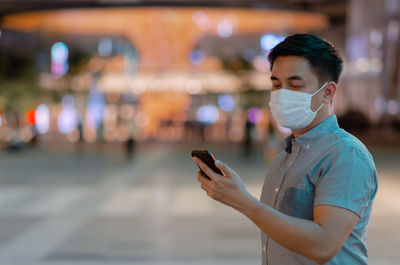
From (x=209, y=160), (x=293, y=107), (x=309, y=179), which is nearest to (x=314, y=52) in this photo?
(x=293, y=107)

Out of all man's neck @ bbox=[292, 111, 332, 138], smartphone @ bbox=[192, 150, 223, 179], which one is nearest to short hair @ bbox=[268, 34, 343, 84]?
man's neck @ bbox=[292, 111, 332, 138]

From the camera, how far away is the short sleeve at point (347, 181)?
7.63 ft

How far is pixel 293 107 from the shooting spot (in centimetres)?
255

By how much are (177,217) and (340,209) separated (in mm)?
8877

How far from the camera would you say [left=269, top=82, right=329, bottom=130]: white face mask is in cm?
256

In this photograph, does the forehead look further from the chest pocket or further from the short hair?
the chest pocket

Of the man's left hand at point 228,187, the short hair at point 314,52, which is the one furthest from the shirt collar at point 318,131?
the man's left hand at point 228,187

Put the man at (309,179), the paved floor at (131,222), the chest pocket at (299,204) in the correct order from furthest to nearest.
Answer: the paved floor at (131,222)
the chest pocket at (299,204)
the man at (309,179)

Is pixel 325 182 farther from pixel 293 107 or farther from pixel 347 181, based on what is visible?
pixel 293 107

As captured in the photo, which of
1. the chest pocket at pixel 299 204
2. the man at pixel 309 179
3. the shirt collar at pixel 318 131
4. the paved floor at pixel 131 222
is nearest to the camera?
the man at pixel 309 179

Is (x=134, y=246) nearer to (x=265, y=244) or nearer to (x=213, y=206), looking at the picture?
(x=213, y=206)

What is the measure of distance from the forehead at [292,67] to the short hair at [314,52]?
0.01 m

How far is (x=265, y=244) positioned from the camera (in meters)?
2.75

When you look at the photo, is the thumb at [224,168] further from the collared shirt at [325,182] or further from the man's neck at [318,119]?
the man's neck at [318,119]
